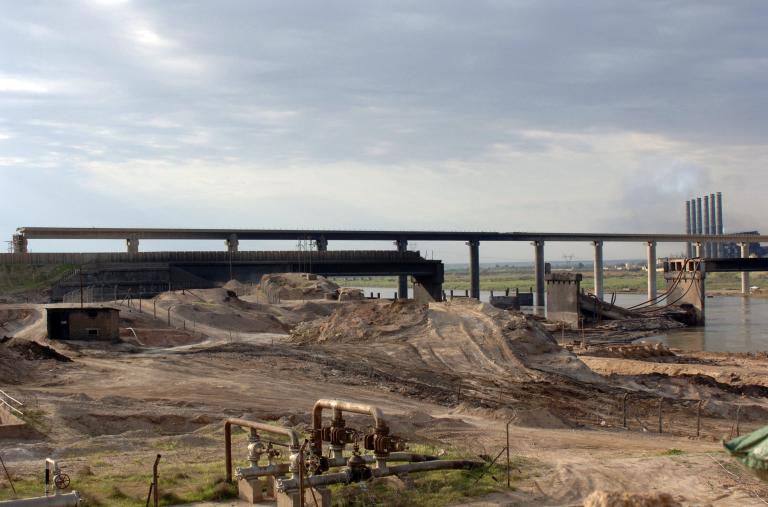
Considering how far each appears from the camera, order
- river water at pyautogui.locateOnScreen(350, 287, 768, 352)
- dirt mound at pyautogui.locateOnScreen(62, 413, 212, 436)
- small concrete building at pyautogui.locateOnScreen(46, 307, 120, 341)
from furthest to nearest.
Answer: river water at pyautogui.locateOnScreen(350, 287, 768, 352)
small concrete building at pyautogui.locateOnScreen(46, 307, 120, 341)
dirt mound at pyautogui.locateOnScreen(62, 413, 212, 436)

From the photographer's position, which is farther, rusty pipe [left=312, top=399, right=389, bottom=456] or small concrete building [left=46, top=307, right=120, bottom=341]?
small concrete building [left=46, top=307, right=120, bottom=341]

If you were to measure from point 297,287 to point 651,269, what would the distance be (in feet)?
257

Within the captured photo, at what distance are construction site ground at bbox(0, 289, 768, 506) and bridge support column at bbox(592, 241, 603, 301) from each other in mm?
77367

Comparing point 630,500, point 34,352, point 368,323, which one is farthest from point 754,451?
point 368,323

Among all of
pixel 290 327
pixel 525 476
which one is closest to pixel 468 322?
pixel 290 327

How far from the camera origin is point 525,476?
17.0m

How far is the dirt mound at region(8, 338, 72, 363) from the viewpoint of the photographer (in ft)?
121

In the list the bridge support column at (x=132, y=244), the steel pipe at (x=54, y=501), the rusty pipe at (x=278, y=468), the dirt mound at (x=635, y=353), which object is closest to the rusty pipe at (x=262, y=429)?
the rusty pipe at (x=278, y=468)

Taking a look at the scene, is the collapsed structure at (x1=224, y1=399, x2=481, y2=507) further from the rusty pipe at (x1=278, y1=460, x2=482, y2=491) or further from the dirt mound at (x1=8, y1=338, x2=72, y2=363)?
the dirt mound at (x1=8, y1=338, x2=72, y2=363)

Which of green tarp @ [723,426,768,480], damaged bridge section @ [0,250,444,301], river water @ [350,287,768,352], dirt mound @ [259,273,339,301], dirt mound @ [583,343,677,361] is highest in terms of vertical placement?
damaged bridge section @ [0,250,444,301]

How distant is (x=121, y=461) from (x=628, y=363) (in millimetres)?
37675

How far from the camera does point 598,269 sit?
136875mm

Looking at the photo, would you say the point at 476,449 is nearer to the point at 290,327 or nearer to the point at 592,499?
the point at 592,499

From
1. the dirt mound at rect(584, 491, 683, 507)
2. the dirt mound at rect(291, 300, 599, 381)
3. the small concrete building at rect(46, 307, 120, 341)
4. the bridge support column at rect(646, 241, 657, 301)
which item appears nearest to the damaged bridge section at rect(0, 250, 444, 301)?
the small concrete building at rect(46, 307, 120, 341)
